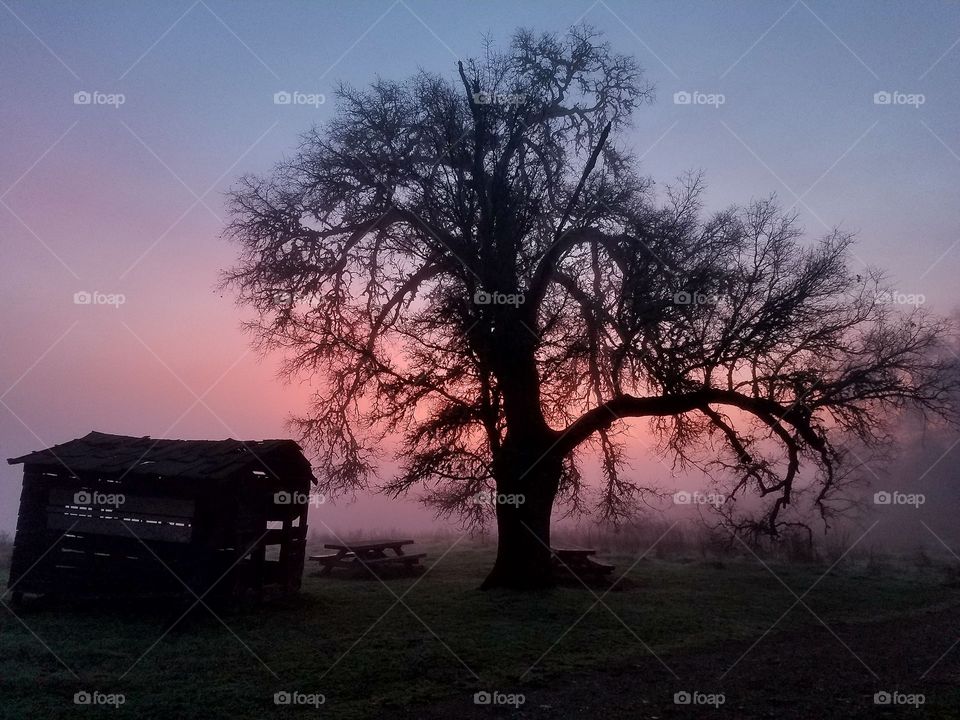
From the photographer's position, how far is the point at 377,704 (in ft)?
26.6

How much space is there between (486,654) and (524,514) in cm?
622

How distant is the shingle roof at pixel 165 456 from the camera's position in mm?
12963

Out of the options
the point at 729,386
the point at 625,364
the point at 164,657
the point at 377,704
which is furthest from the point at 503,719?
the point at 729,386

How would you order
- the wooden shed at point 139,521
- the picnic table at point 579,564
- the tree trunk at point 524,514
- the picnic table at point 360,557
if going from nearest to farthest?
the wooden shed at point 139,521, the tree trunk at point 524,514, the picnic table at point 579,564, the picnic table at point 360,557

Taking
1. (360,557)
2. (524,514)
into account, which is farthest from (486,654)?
(360,557)

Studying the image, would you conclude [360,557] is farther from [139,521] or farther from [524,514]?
[139,521]

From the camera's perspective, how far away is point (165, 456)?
13688 mm

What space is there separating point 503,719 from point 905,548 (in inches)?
1208

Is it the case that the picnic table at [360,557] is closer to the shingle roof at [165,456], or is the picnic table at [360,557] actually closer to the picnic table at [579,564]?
the picnic table at [579,564]

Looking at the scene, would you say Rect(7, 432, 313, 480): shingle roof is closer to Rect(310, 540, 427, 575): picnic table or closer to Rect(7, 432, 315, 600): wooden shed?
Rect(7, 432, 315, 600): wooden shed

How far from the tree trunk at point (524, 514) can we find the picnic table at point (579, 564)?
3.78ft

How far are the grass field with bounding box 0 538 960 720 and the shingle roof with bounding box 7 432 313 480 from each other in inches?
99.6

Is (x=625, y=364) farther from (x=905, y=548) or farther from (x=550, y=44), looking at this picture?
(x=905, y=548)

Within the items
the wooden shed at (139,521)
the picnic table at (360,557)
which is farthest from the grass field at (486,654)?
the picnic table at (360,557)
